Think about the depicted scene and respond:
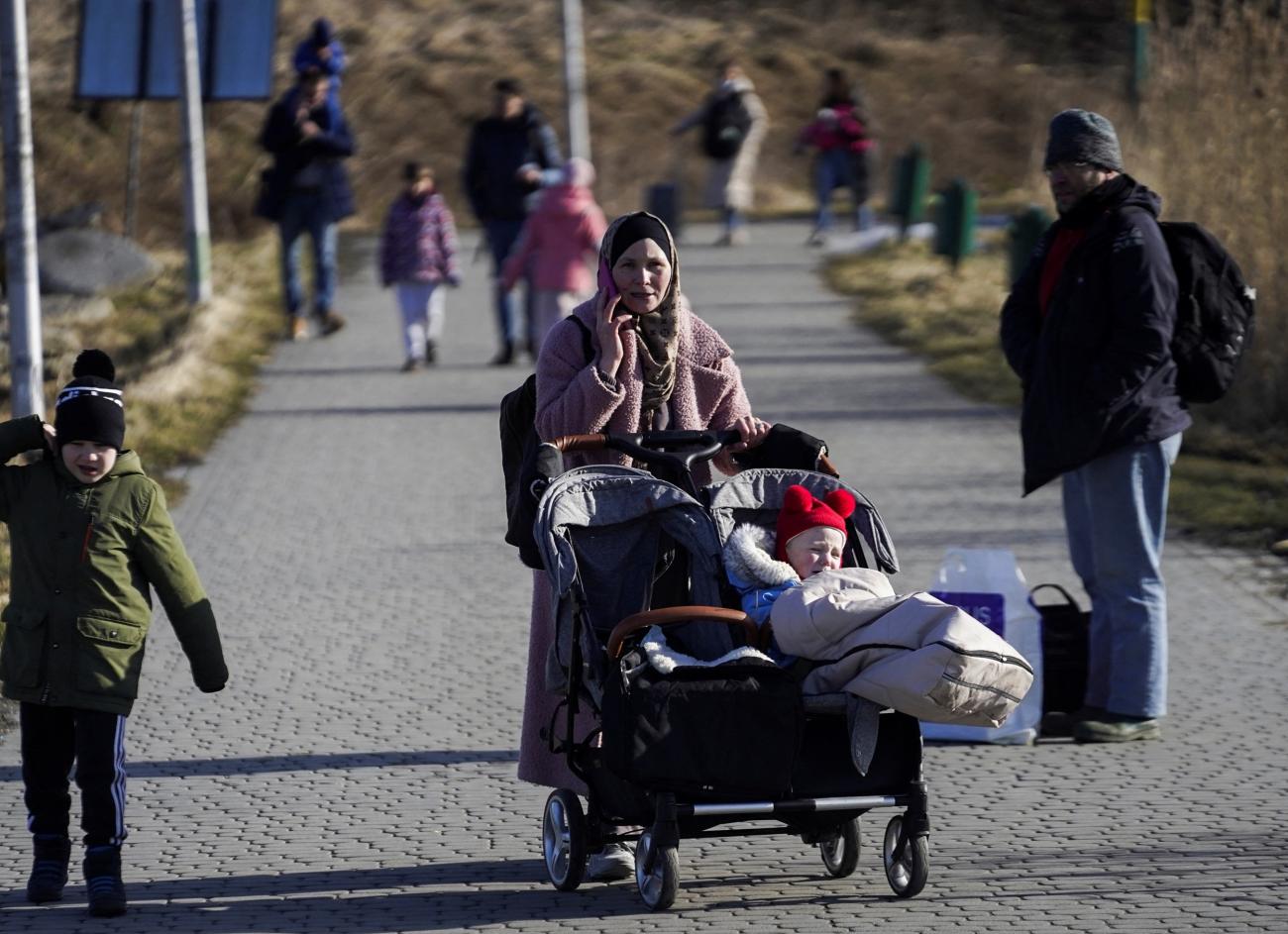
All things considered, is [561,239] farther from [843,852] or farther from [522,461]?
[843,852]

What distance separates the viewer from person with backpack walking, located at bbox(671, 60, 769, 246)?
81.7 feet

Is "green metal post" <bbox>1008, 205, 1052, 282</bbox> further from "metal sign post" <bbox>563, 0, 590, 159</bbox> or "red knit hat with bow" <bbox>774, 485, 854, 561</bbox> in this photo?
"red knit hat with bow" <bbox>774, 485, 854, 561</bbox>

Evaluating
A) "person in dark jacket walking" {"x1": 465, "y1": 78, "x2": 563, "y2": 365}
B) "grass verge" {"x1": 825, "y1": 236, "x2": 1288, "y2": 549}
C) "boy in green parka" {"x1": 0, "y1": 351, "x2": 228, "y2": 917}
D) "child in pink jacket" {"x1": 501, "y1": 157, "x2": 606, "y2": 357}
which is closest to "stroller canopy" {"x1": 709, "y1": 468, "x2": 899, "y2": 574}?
"boy in green parka" {"x1": 0, "y1": 351, "x2": 228, "y2": 917}

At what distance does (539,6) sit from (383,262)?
86.6 ft

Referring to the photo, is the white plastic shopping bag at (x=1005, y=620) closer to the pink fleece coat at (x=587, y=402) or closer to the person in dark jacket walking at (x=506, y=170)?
the pink fleece coat at (x=587, y=402)

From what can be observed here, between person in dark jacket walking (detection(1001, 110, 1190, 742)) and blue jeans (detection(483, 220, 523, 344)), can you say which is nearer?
person in dark jacket walking (detection(1001, 110, 1190, 742))

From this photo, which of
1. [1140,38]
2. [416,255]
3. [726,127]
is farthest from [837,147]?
[416,255]

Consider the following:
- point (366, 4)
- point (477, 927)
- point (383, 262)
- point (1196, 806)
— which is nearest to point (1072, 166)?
point (1196, 806)

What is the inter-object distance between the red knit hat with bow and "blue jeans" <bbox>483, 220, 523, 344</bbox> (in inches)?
392

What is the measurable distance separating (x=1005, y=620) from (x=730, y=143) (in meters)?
18.5

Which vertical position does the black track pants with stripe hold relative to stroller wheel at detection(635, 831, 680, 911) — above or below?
above

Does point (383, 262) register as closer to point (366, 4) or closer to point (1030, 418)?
point (1030, 418)

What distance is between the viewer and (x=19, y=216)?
10508 millimetres

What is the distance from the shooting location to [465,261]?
77.8ft
